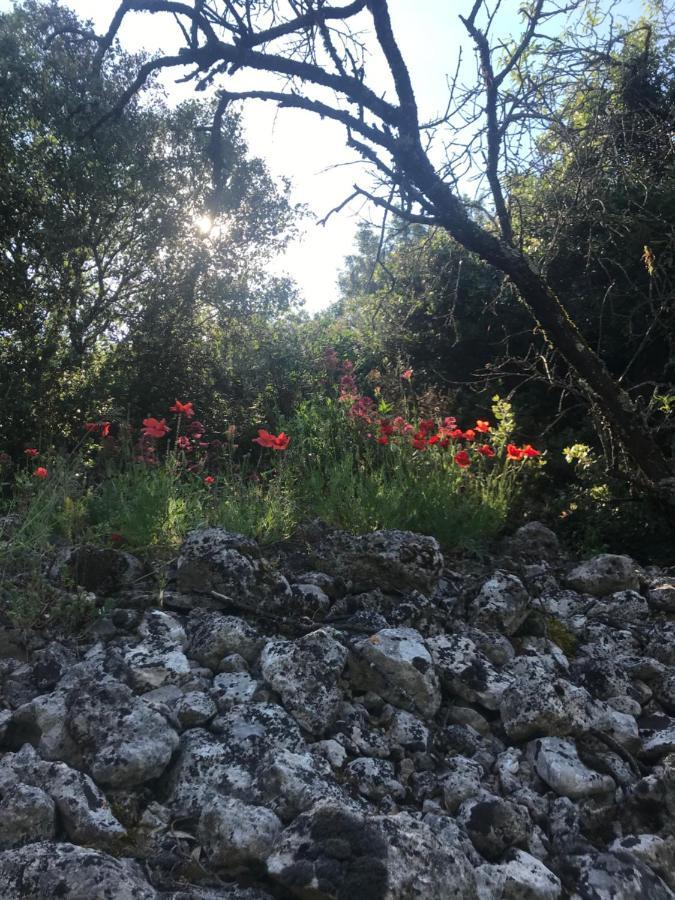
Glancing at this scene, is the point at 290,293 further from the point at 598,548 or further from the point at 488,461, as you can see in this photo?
the point at 598,548

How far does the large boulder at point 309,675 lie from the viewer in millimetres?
2328

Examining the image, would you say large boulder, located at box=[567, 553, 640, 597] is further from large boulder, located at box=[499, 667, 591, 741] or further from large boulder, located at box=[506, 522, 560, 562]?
large boulder, located at box=[499, 667, 591, 741]

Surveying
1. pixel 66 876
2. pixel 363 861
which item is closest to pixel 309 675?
pixel 363 861

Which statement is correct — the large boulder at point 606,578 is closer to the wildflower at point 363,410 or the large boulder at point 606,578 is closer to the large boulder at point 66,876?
the wildflower at point 363,410

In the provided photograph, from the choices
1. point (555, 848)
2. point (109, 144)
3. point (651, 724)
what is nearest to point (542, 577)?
point (651, 724)

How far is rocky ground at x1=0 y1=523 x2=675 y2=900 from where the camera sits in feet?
5.66

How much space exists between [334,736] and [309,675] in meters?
0.22

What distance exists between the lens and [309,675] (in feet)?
7.93

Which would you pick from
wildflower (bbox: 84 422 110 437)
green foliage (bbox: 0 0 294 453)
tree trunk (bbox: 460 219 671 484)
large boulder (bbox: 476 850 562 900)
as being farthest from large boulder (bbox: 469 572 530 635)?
green foliage (bbox: 0 0 294 453)

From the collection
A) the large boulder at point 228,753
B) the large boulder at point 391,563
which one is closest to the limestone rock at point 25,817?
the large boulder at point 228,753

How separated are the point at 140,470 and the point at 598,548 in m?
3.15

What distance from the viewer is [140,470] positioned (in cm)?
473

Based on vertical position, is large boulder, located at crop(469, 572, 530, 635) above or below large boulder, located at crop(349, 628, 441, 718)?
above

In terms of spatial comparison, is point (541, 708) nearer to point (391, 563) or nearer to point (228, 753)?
point (391, 563)
